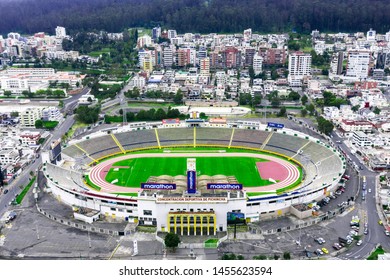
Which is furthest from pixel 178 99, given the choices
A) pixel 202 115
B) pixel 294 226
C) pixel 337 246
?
pixel 337 246

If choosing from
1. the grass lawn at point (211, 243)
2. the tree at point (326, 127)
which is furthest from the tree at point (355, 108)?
the grass lawn at point (211, 243)

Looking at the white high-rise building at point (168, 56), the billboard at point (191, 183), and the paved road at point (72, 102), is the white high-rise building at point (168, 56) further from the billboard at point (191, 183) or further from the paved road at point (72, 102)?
the billboard at point (191, 183)

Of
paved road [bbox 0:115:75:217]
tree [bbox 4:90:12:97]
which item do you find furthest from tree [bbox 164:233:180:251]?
tree [bbox 4:90:12:97]

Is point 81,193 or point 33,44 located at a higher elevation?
point 33,44

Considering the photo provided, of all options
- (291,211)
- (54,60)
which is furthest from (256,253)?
(54,60)

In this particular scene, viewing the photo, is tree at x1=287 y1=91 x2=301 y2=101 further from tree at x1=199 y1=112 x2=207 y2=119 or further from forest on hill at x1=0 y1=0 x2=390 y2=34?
forest on hill at x1=0 y1=0 x2=390 y2=34

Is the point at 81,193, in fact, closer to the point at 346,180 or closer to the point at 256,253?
the point at 256,253

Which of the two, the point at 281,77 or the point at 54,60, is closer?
the point at 281,77

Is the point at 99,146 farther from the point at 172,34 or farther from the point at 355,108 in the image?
the point at 172,34
